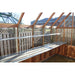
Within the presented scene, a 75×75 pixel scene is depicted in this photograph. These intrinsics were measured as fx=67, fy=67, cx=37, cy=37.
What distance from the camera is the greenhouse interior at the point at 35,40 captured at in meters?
3.03

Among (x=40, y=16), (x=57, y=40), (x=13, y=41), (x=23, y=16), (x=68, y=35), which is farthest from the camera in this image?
(x=57, y=40)

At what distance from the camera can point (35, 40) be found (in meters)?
4.40

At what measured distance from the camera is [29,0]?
1.61 meters

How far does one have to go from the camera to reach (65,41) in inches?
219

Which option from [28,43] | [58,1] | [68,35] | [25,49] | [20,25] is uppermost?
[58,1]

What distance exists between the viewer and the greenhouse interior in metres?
3.03

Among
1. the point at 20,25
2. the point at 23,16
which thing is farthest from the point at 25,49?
the point at 23,16

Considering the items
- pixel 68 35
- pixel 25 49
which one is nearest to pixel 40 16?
pixel 25 49
